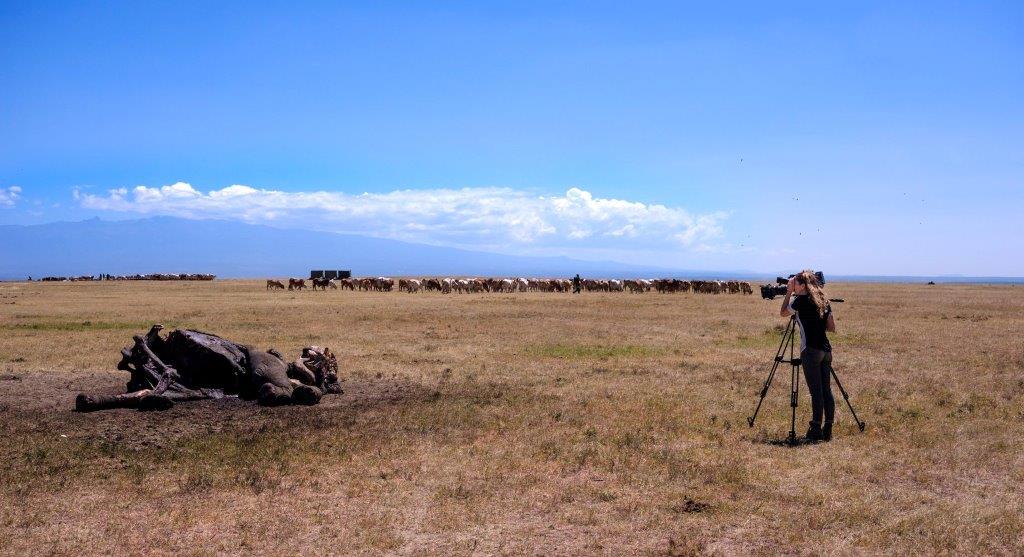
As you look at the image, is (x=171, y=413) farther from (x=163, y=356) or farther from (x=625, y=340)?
(x=625, y=340)

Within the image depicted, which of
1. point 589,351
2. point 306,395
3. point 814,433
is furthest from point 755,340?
point 306,395

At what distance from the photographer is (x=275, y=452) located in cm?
1002

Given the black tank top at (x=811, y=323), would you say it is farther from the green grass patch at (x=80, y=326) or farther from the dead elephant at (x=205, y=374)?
the green grass patch at (x=80, y=326)

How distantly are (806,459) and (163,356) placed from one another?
1166cm

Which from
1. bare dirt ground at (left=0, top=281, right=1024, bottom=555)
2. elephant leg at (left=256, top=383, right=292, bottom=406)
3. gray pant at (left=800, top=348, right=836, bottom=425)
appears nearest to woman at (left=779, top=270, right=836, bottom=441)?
gray pant at (left=800, top=348, right=836, bottom=425)

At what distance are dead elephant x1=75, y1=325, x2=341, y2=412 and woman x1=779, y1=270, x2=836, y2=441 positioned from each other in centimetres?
865

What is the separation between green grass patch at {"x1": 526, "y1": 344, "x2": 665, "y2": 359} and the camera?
2125 cm

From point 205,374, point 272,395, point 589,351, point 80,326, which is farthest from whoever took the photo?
→ point 80,326

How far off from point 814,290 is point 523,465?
5113 millimetres

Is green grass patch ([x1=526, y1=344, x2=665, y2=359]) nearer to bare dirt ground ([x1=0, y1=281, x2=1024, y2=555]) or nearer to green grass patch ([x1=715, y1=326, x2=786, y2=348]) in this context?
bare dirt ground ([x1=0, y1=281, x2=1024, y2=555])

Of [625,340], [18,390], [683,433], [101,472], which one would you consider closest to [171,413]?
[101,472]

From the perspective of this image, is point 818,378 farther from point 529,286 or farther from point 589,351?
point 529,286

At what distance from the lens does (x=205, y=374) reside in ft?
45.8

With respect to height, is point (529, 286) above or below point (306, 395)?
above
